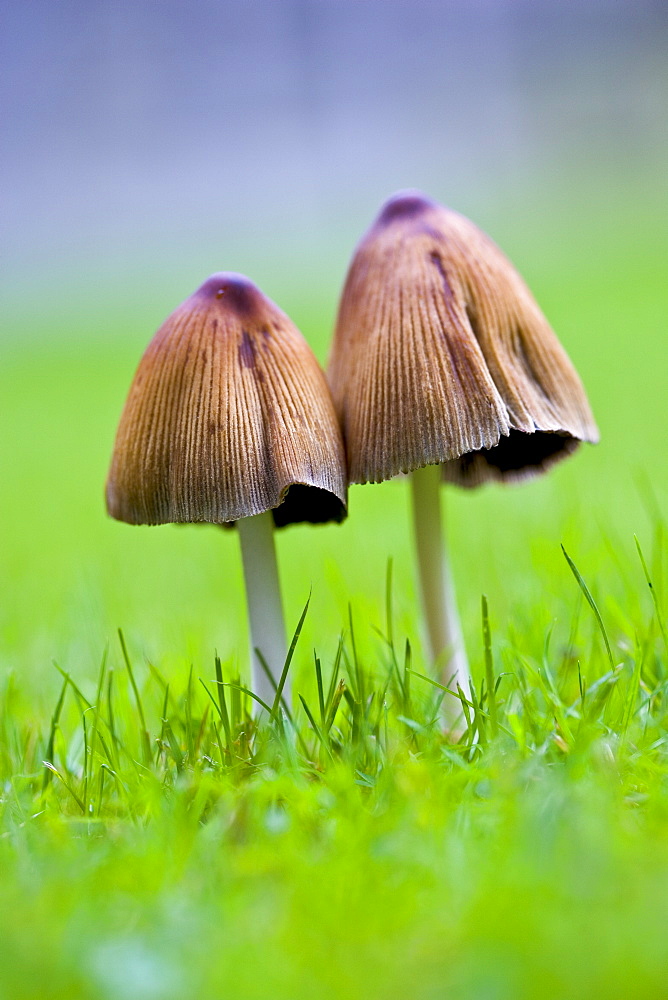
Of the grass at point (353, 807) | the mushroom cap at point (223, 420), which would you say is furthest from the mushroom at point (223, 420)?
the grass at point (353, 807)

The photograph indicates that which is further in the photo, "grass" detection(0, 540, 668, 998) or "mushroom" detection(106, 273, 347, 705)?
"mushroom" detection(106, 273, 347, 705)

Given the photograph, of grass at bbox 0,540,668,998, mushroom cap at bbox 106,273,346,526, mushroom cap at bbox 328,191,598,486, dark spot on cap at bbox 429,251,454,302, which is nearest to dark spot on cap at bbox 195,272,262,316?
mushroom cap at bbox 106,273,346,526

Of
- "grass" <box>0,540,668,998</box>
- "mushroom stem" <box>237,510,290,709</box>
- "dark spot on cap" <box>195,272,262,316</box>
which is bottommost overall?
"grass" <box>0,540,668,998</box>

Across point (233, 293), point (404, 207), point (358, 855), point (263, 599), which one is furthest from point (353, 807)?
point (404, 207)

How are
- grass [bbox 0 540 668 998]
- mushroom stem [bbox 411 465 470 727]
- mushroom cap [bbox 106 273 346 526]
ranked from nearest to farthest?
grass [bbox 0 540 668 998] → mushroom cap [bbox 106 273 346 526] → mushroom stem [bbox 411 465 470 727]

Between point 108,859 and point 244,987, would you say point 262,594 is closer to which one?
point 108,859

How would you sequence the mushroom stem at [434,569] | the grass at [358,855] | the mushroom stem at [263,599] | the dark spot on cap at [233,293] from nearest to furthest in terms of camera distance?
the grass at [358,855]
the dark spot on cap at [233,293]
the mushroom stem at [263,599]
the mushroom stem at [434,569]

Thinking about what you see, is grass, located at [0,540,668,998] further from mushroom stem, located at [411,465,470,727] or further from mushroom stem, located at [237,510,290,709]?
mushroom stem, located at [411,465,470,727]

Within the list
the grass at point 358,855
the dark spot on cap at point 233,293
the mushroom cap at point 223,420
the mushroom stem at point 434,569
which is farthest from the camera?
the mushroom stem at point 434,569

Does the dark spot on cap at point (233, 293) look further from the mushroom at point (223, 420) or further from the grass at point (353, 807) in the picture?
the grass at point (353, 807)
